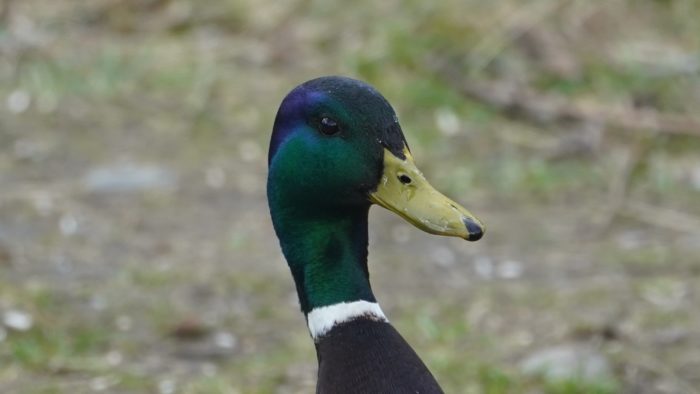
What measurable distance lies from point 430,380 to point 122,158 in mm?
3593

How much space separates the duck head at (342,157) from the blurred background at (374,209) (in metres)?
1.37

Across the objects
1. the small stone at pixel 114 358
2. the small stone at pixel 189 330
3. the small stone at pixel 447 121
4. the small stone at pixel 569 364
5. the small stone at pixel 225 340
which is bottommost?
the small stone at pixel 569 364

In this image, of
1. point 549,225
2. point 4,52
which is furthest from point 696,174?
point 4,52

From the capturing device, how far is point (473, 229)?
7.54ft

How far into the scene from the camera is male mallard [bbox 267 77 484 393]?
2385 millimetres

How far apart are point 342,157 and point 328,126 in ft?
0.19

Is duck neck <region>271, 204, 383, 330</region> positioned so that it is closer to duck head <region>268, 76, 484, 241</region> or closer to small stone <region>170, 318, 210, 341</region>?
duck head <region>268, 76, 484, 241</region>

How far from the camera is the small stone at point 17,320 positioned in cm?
414

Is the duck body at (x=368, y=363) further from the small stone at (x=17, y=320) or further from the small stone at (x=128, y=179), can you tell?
the small stone at (x=128, y=179)

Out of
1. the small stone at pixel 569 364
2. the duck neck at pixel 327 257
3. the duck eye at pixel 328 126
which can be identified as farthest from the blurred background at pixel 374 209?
the duck eye at pixel 328 126

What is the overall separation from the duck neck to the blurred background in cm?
131

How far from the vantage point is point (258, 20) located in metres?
7.32

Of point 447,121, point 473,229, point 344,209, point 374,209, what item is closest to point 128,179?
point 374,209

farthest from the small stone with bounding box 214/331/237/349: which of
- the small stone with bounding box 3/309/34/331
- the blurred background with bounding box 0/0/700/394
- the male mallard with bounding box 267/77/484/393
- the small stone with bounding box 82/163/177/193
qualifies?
the male mallard with bounding box 267/77/484/393
